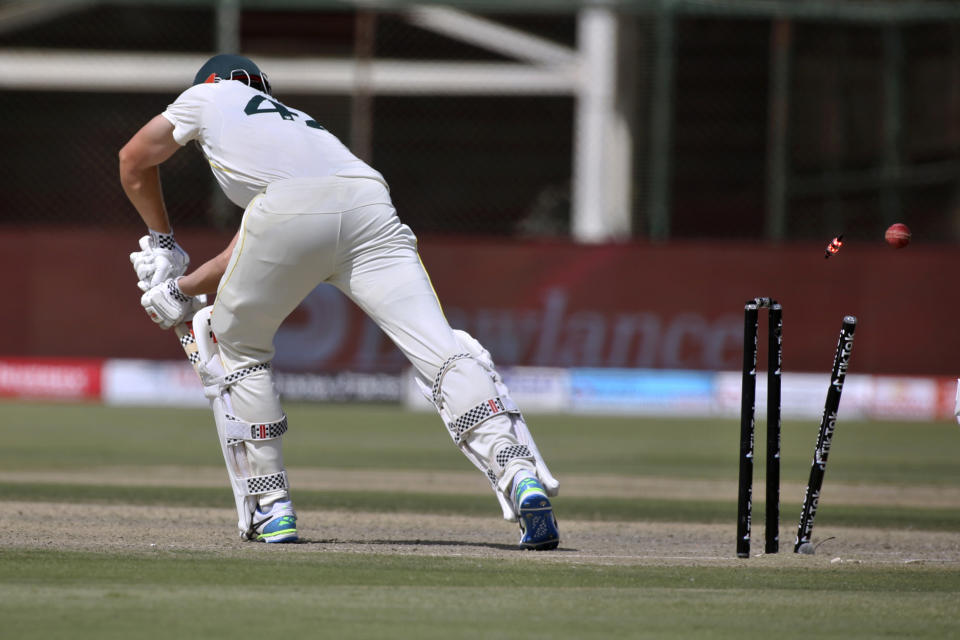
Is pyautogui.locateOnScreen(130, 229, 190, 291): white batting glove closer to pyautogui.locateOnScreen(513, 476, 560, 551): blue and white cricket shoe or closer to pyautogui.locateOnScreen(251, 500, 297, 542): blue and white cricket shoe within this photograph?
pyautogui.locateOnScreen(251, 500, 297, 542): blue and white cricket shoe

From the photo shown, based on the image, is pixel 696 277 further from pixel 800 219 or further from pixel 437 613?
pixel 437 613

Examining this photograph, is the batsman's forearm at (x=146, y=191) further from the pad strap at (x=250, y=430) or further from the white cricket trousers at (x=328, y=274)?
the pad strap at (x=250, y=430)

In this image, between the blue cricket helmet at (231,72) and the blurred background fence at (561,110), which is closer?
the blue cricket helmet at (231,72)

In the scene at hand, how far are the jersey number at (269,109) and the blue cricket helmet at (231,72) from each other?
0.72 ft

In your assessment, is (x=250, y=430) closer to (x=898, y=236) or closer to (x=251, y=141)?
Answer: (x=251, y=141)

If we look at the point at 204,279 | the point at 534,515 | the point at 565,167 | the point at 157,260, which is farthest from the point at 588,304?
the point at 534,515

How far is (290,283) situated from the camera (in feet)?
18.2

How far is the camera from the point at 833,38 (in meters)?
19.5

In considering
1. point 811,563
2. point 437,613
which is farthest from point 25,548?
point 811,563

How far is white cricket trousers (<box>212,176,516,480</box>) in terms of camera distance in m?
5.50

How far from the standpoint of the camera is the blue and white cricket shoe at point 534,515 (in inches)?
214

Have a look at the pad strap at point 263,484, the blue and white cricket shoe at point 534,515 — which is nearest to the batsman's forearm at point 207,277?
the pad strap at point 263,484

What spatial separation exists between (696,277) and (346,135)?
259 inches

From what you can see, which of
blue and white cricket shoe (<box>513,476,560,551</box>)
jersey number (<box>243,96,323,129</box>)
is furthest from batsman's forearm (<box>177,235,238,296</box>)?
blue and white cricket shoe (<box>513,476,560,551</box>)
